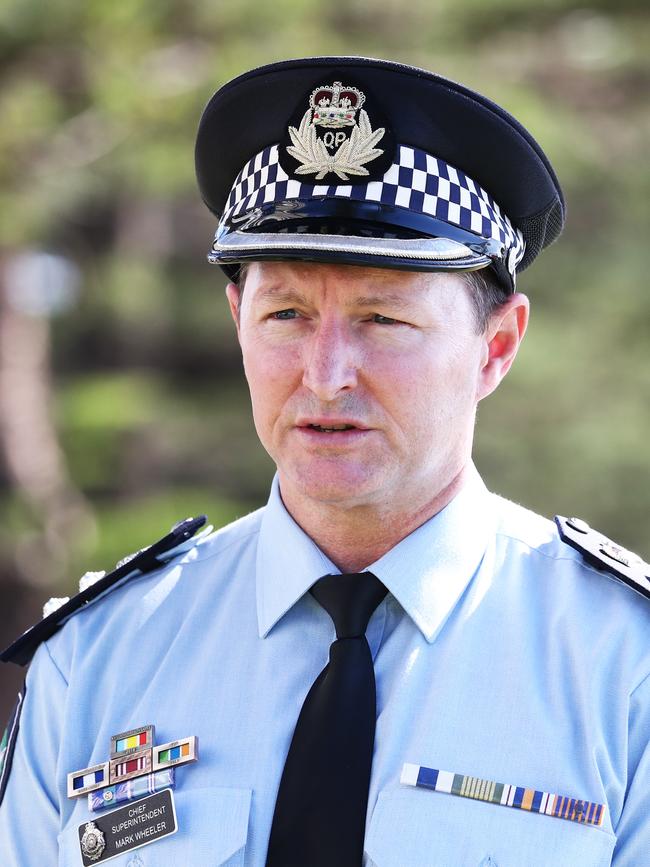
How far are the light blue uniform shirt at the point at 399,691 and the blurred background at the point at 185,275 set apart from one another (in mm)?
5294

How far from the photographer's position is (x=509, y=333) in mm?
2188

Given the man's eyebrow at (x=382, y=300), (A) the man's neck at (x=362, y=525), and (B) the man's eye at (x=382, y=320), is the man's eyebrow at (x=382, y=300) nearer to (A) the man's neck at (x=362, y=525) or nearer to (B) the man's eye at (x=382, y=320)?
(B) the man's eye at (x=382, y=320)

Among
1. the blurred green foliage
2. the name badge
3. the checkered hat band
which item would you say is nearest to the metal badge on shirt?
the name badge

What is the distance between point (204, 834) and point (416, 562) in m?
0.54

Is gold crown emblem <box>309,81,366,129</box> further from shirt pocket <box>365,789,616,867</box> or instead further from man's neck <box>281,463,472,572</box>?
shirt pocket <box>365,789,616,867</box>

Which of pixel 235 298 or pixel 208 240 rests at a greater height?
pixel 208 240

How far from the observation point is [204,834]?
1926mm


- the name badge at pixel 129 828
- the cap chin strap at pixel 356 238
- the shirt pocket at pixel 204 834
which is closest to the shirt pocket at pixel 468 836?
the shirt pocket at pixel 204 834

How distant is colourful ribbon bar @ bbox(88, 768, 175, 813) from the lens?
2000 millimetres

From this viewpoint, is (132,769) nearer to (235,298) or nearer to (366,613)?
(366,613)

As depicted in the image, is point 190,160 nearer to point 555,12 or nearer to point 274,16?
point 274,16

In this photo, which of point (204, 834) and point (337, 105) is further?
point (337, 105)

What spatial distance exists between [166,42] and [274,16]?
0.71 m

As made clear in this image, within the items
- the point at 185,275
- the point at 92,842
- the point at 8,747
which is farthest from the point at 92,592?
the point at 185,275
